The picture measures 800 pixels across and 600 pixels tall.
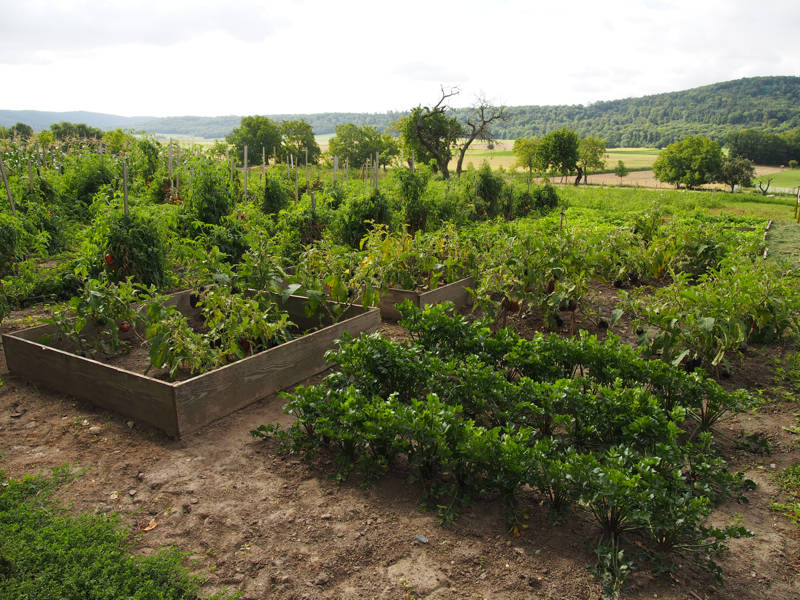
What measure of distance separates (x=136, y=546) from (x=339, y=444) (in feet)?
4.30

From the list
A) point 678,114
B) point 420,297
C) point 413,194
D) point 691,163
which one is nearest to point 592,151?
point 691,163

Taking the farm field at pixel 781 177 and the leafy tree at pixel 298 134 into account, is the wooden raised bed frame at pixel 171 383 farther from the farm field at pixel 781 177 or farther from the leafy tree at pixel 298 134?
the farm field at pixel 781 177

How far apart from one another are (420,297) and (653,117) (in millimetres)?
139758

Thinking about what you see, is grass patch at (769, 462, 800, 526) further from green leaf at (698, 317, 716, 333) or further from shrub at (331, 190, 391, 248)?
shrub at (331, 190, 391, 248)

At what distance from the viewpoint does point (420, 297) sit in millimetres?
6539

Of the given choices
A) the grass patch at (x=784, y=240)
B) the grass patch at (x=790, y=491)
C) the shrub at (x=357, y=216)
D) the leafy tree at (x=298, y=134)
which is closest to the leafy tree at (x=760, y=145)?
the leafy tree at (x=298, y=134)

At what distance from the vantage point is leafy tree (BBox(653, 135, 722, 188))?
62062mm

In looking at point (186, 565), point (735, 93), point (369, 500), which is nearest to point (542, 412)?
A: point (369, 500)

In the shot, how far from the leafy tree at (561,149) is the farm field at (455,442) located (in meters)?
41.6

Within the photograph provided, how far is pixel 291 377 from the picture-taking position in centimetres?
482

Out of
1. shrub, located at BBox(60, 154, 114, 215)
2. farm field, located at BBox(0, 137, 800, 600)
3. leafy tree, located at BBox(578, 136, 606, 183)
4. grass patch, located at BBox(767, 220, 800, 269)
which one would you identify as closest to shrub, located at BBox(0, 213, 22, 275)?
farm field, located at BBox(0, 137, 800, 600)

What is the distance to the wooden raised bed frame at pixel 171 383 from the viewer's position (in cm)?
396

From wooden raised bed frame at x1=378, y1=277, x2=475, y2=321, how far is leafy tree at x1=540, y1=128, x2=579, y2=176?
42.1 meters

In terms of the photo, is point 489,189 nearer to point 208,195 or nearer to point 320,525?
point 208,195
